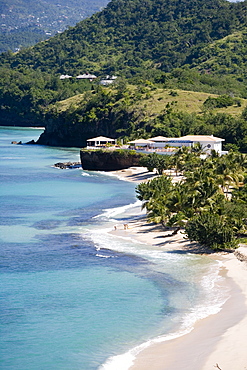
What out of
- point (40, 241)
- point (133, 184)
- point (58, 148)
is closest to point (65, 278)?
point (40, 241)

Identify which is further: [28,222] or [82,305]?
[28,222]

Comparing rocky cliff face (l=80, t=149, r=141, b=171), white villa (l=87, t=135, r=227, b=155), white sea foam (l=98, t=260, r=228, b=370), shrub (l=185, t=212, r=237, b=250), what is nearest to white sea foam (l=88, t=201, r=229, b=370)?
white sea foam (l=98, t=260, r=228, b=370)

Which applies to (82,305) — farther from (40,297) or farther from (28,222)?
(28,222)

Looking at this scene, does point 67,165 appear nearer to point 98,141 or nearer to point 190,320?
point 98,141

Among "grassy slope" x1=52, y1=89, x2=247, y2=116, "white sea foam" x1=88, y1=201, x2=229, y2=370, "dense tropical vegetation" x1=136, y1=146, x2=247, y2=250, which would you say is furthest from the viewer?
"grassy slope" x1=52, y1=89, x2=247, y2=116

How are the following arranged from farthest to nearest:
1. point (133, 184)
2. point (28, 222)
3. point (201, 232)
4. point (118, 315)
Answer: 1. point (133, 184)
2. point (28, 222)
3. point (201, 232)
4. point (118, 315)

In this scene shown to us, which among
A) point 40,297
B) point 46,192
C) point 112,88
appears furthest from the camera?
point 112,88

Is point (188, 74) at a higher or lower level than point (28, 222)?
higher

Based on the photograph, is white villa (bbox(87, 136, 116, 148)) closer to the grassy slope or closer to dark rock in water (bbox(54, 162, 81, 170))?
dark rock in water (bbox(54, 162, 81, 170))
